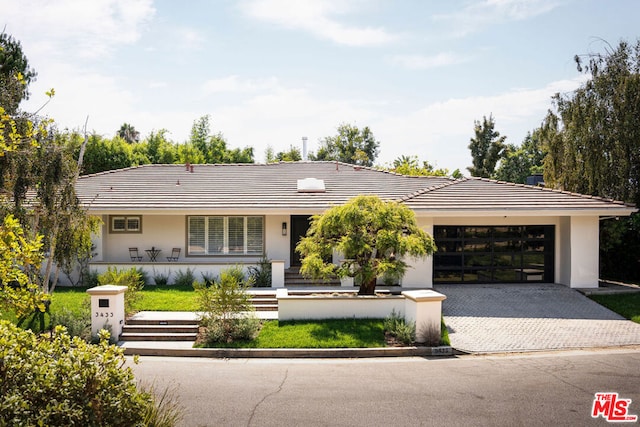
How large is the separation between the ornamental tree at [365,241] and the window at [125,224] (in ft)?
27.6

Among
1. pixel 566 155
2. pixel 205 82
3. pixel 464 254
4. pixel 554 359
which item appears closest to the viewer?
pixel 554 359

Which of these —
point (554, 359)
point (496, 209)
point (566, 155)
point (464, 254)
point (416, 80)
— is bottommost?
point (554, 359)

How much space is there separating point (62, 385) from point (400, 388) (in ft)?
19.1

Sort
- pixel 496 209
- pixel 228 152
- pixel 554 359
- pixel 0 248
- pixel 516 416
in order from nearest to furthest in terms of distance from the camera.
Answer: pixel 0 248
pixel 516 416
pixel 554 359
pixel 496 209
pixel 228 152

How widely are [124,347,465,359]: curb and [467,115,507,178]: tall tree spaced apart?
3307 centimetres

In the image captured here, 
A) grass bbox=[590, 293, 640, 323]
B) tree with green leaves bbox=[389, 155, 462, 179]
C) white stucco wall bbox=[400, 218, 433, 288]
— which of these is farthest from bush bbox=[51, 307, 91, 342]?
tree with green leaves bbox=[389, 155, 462, 179]

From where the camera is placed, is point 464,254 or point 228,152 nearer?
point 464,254

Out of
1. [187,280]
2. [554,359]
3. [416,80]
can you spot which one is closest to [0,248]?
[554,359]

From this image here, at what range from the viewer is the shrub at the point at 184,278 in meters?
17.9

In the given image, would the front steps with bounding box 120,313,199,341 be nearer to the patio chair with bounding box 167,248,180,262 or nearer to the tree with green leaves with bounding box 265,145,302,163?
the patio chair with bounding box 167,248,180,262

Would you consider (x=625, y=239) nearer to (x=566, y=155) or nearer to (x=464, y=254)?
(x=566, y=155)

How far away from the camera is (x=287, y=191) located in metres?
20.7

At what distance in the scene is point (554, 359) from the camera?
1105 cm

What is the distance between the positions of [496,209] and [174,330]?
10833 millimetres
